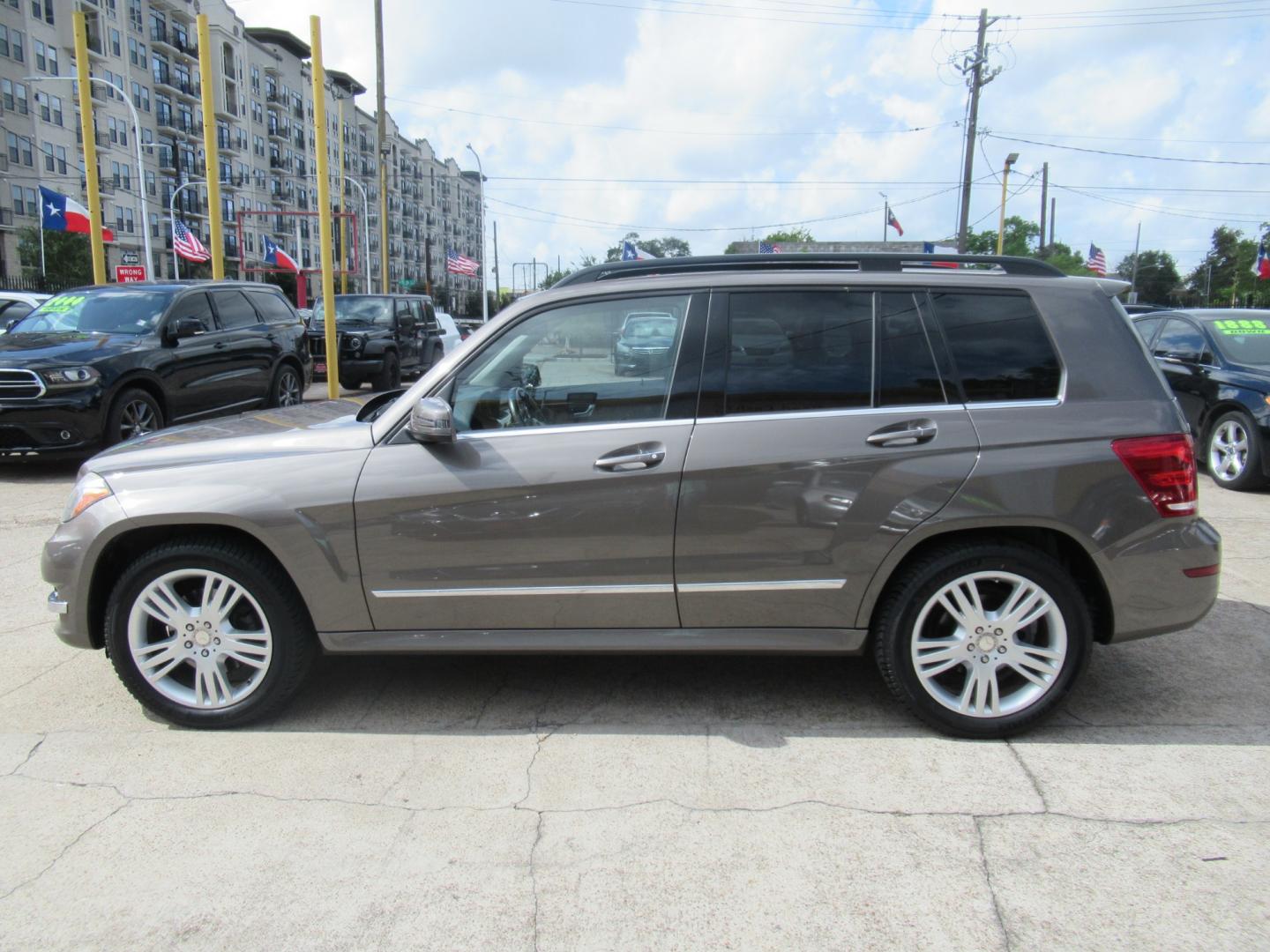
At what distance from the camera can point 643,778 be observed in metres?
3.12

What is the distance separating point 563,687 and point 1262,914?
8.14 ft

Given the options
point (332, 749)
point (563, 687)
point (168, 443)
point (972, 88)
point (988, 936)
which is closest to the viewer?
point (988, 936)

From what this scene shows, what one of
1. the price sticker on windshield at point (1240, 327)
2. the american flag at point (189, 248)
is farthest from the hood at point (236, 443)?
the american flag at point (189, 248)

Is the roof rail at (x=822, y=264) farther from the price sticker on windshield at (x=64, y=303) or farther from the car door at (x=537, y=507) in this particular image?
the price sticker on windshield at (x=64, y=303)

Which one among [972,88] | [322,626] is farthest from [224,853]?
[972,88]

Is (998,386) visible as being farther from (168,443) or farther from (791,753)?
(168,443)

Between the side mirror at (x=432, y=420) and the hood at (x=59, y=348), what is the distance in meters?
6.65

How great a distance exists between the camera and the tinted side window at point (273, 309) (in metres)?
11.3

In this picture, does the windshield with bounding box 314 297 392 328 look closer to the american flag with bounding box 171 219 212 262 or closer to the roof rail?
the american flag with bounding box 171 219 212 262

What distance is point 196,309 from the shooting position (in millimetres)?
9930

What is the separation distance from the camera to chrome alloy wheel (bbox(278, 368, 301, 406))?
37.3ft

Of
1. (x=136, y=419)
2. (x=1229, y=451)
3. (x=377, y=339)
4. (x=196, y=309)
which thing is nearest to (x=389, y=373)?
(x=377, y=339)

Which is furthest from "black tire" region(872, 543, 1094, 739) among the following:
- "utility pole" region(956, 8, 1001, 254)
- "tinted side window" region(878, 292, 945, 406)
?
"utility pole" region(956, 8, 1001, 254)

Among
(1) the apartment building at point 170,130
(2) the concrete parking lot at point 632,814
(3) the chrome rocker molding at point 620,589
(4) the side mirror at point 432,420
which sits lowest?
(2) the concrete parking lot at point 632,814
